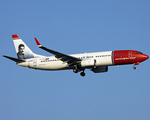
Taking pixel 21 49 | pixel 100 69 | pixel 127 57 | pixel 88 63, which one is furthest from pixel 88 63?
pixel 21 49

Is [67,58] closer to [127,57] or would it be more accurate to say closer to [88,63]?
[88,63]

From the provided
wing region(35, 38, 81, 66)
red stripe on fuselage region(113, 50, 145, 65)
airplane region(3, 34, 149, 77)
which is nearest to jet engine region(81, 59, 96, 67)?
airplane region(3, 34, 149, 77)

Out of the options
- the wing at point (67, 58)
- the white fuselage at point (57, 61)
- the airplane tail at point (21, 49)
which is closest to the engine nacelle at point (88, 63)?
the white fuselage at point (57, 61)

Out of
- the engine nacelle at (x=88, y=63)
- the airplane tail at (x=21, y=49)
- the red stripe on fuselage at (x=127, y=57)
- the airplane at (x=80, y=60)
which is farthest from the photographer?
the airplane tail at (x=21, y=49)

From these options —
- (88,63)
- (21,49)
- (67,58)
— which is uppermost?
(21,49)

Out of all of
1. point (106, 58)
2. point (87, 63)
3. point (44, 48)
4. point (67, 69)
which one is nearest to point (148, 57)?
point (106, 58)

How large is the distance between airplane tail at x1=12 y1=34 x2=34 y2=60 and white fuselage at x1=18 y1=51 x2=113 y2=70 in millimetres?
2041

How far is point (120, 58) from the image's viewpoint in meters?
53.9

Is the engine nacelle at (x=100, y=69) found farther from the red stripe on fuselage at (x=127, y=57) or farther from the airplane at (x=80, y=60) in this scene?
the red stripe on fuselage at (x=127, y=57)

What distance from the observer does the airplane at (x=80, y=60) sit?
53.8 metres

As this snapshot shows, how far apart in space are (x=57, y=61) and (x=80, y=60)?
5.09m

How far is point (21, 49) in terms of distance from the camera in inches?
2520

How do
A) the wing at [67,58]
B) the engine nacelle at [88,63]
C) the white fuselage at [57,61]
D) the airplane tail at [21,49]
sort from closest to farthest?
the wing at [67,58], the engine nacelle at [88,63], the white fuselage at [57,61], the airplane tail at [21,49]

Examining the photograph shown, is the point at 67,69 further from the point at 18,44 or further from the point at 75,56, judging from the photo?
the point at 18,44
